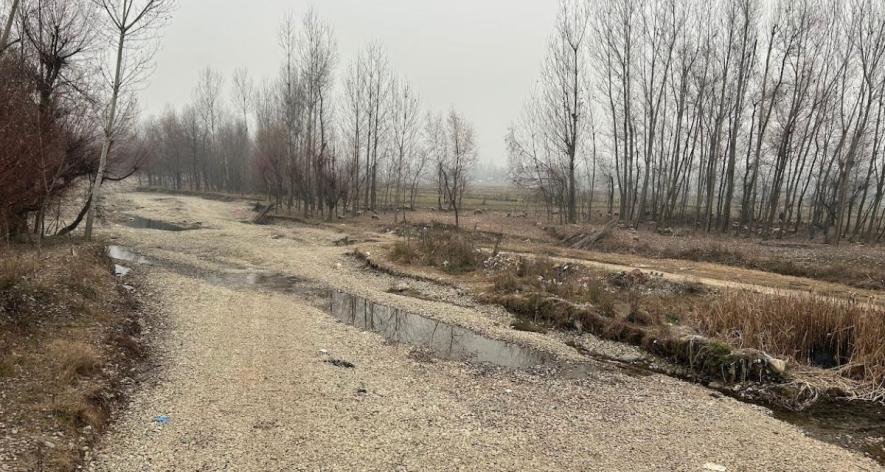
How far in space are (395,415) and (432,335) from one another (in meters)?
4.93

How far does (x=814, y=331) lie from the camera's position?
10789 millimetres

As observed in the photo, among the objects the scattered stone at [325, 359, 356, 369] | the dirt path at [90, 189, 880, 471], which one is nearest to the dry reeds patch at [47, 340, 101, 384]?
the dirt path at [90, 189, 880, 471]

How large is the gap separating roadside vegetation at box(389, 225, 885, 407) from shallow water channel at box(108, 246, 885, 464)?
61 centimetres

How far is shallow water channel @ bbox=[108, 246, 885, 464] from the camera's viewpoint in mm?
8281

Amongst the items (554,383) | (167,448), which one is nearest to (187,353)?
(167,448)

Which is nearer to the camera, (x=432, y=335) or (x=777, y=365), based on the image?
(x=777, y=365)

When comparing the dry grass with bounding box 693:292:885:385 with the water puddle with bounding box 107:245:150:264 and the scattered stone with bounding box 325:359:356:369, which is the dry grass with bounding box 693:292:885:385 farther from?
the water puddle with bounding box 107:245:150:264

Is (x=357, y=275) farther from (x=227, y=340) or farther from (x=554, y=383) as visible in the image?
(x=554, y=383)

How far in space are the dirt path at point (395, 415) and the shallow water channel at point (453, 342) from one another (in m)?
0.44

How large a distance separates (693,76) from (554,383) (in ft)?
107

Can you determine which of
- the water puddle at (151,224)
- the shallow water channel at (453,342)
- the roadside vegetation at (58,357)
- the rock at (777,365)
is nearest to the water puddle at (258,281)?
the shallow water channel at (453,342)

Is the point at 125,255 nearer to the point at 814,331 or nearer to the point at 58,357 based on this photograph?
the point at 58,357

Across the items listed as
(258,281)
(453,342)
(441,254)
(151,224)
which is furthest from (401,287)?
(151,224)

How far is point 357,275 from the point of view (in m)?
20.0
